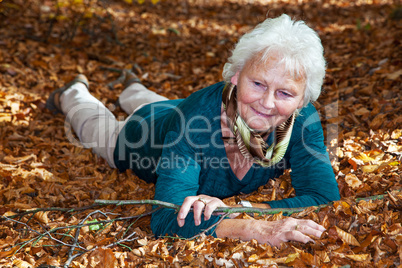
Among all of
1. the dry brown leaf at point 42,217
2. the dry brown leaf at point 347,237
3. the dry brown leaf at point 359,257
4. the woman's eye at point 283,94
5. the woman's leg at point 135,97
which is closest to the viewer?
A: the dry brown leaf at point 359,257

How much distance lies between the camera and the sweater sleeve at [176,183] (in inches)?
96.2

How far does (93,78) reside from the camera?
601 centimetres

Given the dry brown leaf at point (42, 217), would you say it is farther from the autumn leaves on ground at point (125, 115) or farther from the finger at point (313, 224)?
the finger at point (313, 224)

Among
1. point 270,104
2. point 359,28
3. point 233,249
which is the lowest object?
point 233,249

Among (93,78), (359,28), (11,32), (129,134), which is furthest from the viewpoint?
(359,28)

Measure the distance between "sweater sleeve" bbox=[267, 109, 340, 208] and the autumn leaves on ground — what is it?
0.48ft

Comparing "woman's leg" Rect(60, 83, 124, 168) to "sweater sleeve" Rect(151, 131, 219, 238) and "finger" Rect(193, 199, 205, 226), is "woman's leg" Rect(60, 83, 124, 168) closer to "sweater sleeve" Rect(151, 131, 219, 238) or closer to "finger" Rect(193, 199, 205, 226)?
"sweater sleeve" Rect(151, 131, 219, 238)

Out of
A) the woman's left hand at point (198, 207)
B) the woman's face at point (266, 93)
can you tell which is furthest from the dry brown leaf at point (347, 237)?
the woman's face at point (266, 93)

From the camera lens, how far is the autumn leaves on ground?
2.31m

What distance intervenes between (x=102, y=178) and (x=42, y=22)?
492cm

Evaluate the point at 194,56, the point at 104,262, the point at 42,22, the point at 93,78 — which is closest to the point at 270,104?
the point at 104,262

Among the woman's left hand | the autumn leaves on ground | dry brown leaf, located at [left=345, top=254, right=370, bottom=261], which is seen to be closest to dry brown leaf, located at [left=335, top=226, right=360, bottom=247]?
the autumn leaves on ground

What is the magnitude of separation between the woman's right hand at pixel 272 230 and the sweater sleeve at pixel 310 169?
1.19 ft

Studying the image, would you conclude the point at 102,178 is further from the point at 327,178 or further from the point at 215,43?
the point at 215,43
